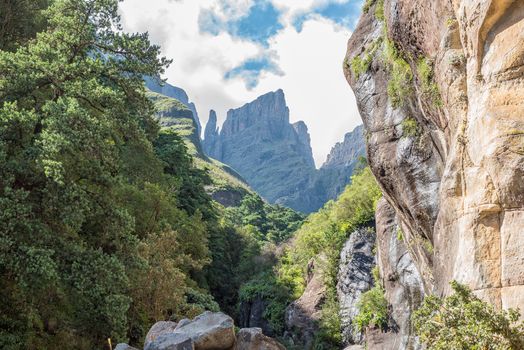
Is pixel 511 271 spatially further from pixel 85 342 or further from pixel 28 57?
pixel 28 57

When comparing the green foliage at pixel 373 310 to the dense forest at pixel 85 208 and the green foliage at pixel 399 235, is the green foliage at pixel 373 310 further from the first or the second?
the green foliage at pixel 399 235

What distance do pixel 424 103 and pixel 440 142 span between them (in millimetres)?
1331

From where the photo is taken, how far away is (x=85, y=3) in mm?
16453

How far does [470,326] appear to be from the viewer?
300 inches

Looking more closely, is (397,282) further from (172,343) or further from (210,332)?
(172,343)

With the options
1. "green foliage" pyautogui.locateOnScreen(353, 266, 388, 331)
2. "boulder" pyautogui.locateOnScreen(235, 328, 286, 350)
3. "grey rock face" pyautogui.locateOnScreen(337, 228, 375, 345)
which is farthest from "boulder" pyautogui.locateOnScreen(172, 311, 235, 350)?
"grey rock face" pyautogui.locateOnScreen(337, 228, 375, 345)

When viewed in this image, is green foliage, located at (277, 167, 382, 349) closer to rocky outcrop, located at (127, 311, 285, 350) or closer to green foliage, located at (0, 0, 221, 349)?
green foliage, located at (0, 0, 221, 349)

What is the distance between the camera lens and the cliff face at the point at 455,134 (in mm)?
8953

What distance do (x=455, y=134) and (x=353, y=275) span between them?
20.7m

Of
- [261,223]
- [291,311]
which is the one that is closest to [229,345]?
[291,311]

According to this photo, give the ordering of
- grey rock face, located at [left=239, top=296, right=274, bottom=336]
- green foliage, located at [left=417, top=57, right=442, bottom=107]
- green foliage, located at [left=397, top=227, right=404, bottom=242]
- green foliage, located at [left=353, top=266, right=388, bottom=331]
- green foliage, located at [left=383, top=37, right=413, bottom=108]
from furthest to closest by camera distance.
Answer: grey rock face, located at [left=239, top=296, right=274, bottom=336] → green foliage, located at [left=353, top=266, right=388, bottom=331] → green foliage, located at [left=397, top=227, right=404, bottom=242] → green foliage, located at [left=383, top=37, right=413, bottom=108] → green foliage, located at [left=417, top=57, right=442, bottom=107]

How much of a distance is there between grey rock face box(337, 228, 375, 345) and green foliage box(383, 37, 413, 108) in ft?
50.4

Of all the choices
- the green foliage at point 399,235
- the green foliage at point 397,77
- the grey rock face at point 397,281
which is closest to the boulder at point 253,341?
the green foliage at point 397,77

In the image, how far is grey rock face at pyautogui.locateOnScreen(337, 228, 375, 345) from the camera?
28.5m
